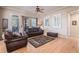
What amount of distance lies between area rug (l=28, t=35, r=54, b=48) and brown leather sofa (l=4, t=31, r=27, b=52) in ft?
0.59

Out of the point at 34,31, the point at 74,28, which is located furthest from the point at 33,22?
the point at 74,28

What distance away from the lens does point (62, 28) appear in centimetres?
218

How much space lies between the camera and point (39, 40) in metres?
2.19

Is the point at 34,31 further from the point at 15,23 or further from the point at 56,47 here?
the point at 56,47

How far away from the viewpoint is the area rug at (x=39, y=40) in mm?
2129

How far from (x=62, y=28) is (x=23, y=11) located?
111 centimetres

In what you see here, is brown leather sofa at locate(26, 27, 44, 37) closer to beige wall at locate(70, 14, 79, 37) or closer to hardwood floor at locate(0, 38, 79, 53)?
hardwood floor at locate(0, 38, 79, 53)

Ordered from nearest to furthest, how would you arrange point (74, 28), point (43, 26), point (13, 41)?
point (13, 41)
point (74, 28)
point (43, 26)

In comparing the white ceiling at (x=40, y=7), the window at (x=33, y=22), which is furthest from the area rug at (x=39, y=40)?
the white ceiling at (x=40, y=7)

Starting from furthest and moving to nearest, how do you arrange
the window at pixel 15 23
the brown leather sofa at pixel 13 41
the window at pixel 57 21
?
the window at pixel 57 21 → the window at pixel 15 23 → the brown leather sofa at pixel 13 41

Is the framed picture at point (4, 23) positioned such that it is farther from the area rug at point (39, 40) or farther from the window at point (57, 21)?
the window at point (57, 21)

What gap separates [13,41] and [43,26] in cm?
87
